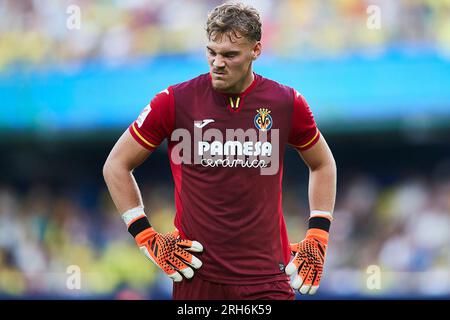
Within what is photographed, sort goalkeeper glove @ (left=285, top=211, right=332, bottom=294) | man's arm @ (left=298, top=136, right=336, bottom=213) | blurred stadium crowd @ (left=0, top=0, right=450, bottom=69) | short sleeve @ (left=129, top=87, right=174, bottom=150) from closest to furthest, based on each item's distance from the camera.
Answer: short sleeve @ (left=129, top=87, right=174, bottom=150) < goalkeeper glove @ (left=285, top=211, right=332, bottom=294) < man's arm @ (left=298, top=136, right=336, bottom=213) < blurred stadium crowd @ (left=0, top=0, right=450, bottom=69)

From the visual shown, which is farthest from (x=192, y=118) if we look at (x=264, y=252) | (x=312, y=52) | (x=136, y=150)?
→ (x=312, y=52)

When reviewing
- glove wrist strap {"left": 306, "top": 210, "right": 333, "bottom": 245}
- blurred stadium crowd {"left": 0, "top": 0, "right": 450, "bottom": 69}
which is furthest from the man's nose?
blurred stadium crowd {"left": 0, "top": 0, "right": 450, "bottom": 69}

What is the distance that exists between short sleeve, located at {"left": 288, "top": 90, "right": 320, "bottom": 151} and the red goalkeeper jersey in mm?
66

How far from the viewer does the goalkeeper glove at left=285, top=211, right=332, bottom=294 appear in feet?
15.1

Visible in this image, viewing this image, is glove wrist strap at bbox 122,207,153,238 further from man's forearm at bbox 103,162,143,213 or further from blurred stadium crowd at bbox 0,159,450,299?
blurred stadium crowd at bbox 0,159,450,299

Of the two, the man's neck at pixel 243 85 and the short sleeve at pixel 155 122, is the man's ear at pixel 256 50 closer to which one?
the man's neck at pixel 243 85

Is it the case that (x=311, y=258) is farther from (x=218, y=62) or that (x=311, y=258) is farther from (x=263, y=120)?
(x=218, y=62)

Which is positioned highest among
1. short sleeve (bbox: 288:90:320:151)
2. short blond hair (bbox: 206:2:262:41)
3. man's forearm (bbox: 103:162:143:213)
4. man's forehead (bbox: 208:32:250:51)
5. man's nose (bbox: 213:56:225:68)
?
short blond hair (bbox: 206:2:262:41)

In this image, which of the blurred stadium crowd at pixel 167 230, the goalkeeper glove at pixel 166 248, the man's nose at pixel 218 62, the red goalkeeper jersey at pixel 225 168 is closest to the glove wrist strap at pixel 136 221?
the goalkeeper glove at pixel 166 248

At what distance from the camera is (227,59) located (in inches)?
173

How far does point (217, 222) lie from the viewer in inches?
175

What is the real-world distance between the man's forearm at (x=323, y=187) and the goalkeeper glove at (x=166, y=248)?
80 cm

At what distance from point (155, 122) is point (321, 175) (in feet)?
3.38

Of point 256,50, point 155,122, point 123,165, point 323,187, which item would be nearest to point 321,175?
point 323,187
